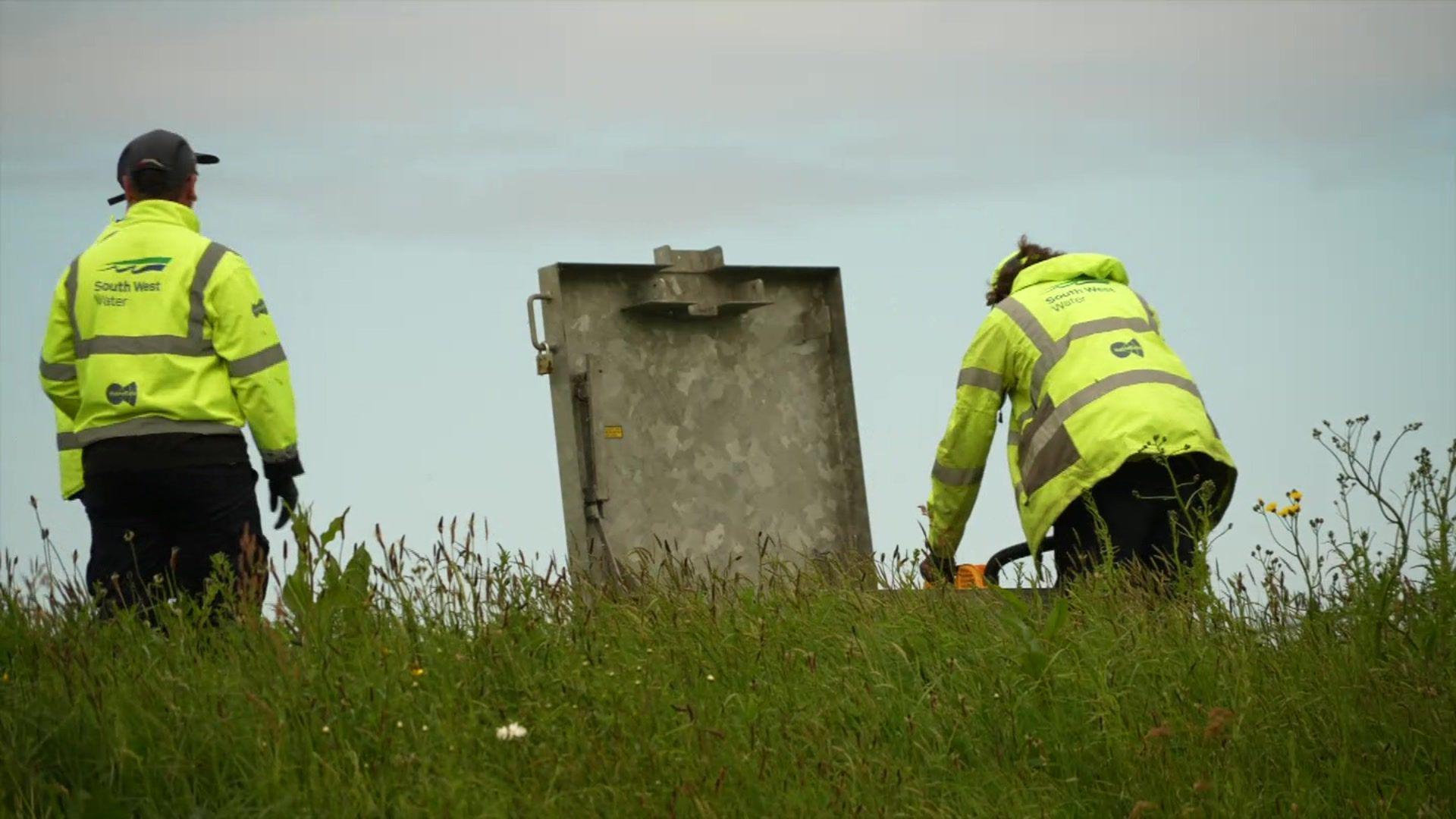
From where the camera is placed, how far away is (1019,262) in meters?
8.81

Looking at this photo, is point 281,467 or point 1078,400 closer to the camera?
point 281,467

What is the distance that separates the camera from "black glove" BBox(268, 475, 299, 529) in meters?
7.54

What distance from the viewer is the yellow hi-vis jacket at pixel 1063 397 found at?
785cm

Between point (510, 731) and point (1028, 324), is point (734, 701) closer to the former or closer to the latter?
point (510, 731)

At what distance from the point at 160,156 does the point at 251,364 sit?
3.59ft

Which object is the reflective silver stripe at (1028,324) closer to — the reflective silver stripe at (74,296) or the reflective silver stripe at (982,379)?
the reflective silver stripe at (982,379)

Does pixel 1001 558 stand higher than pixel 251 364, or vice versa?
pixel 251 364

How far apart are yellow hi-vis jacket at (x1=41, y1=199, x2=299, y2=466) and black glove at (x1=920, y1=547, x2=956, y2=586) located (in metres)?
2.66

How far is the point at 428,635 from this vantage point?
5672 mm

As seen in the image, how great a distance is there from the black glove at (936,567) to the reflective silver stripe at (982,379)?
0.79m

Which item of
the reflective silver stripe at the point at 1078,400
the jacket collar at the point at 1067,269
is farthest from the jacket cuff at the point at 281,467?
the jacket collar at the point at 1067,269

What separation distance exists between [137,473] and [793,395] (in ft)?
14.6

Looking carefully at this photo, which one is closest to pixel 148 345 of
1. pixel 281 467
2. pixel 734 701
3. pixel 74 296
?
pixel 74 296

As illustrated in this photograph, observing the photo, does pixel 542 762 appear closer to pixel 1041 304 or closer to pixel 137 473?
pixel 137 473
